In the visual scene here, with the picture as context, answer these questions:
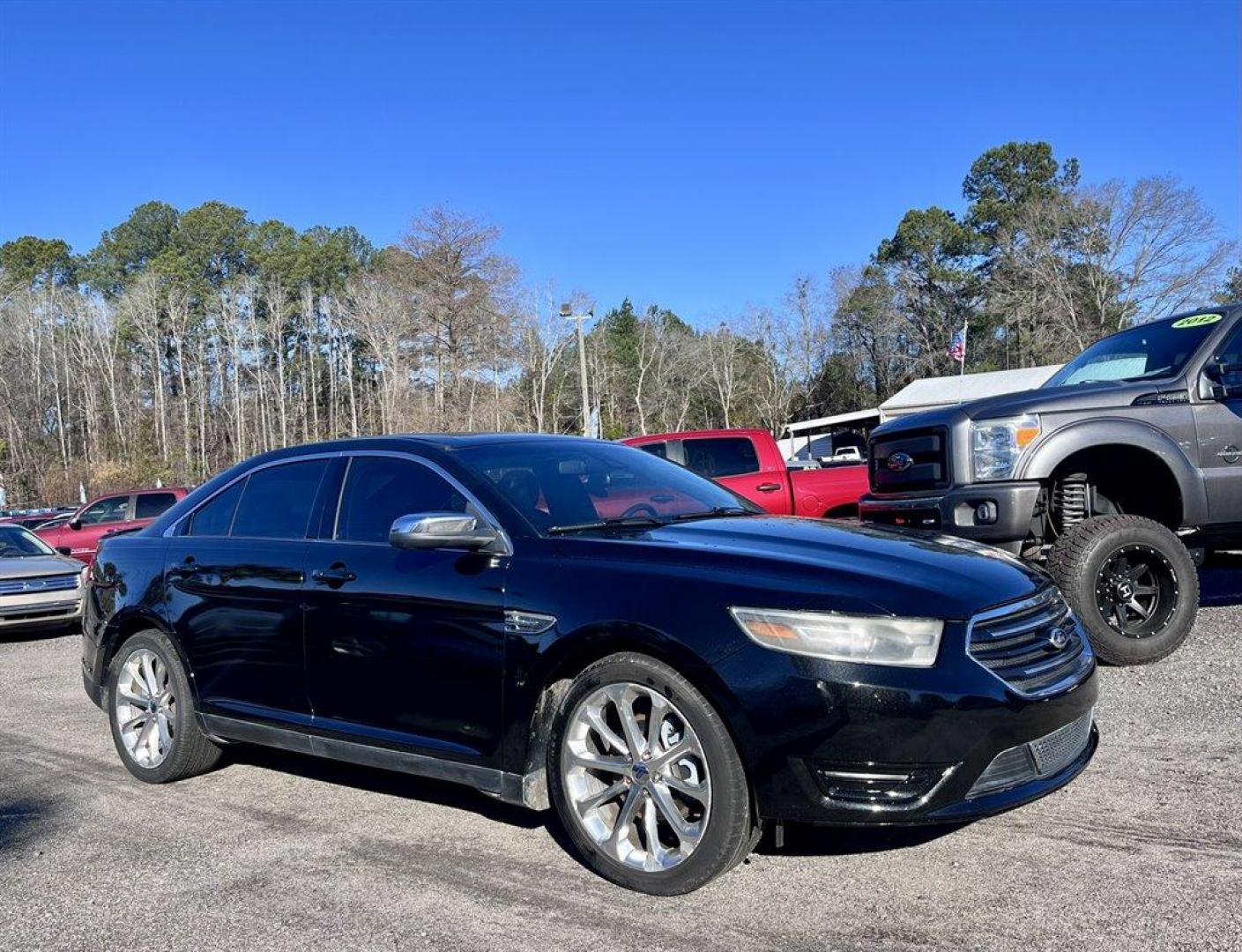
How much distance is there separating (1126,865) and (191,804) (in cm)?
401

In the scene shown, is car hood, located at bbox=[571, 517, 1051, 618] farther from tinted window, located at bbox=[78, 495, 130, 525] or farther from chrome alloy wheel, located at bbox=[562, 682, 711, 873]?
tinted window, located at bbox=[78, 495, 130, 525]

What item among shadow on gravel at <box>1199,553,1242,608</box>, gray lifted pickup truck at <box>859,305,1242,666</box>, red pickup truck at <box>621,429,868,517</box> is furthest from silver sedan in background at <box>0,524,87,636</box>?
shadow on gravel at <box>1199,553,1242,608</box>

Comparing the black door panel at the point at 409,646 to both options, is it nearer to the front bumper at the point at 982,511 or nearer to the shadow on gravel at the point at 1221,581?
the front bumper at the point at 982,511

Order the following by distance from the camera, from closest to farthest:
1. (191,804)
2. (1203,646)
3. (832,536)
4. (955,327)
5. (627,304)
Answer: (832,536) < (191,804) < (1203,646) < (955,327) < (627,304)

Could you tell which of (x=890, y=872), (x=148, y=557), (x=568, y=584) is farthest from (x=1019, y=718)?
(x=148, y=557)

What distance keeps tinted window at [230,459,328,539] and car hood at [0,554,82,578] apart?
7925 mm

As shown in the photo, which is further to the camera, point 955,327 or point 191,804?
point 955,327

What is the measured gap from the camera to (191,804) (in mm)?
4930

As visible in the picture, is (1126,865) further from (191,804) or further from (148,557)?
(148,557)

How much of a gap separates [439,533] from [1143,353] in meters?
5.45

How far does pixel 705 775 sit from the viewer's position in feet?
11.2

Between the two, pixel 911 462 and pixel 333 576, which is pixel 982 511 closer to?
pixel 911 462

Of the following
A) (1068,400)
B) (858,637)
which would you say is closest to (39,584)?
(1068,400)

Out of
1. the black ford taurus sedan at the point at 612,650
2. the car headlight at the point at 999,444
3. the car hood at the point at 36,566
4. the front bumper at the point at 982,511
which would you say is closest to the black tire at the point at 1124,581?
the front bumper at the point at 982,511
